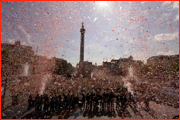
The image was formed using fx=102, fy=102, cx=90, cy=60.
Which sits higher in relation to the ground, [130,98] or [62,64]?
[62,64]

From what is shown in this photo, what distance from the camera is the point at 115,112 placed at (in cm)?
832

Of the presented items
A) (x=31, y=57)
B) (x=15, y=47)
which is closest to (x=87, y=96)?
(x=31, y=57)

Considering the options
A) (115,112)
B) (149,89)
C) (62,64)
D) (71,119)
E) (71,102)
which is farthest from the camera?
(62,64)

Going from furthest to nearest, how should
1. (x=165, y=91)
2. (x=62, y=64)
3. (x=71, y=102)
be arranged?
(x=62, y=64) < (x=165, y=91) < (x=71, y=102)

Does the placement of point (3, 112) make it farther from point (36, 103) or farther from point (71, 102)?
point (71, 102)

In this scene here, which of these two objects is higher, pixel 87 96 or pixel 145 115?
pixel 87 96

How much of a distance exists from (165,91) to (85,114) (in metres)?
11.0

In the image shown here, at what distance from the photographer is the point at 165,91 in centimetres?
1284

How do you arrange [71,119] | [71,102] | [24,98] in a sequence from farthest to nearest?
[24,98] < [71,102] < [71,119]

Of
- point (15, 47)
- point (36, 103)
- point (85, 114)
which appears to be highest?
point (15, 47)

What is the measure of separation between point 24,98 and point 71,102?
491cm

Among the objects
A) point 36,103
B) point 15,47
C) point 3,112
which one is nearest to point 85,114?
point 36,103

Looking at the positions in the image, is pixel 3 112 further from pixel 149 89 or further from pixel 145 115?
pixel 149 89

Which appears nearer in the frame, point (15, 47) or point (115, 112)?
point (115, 112)
